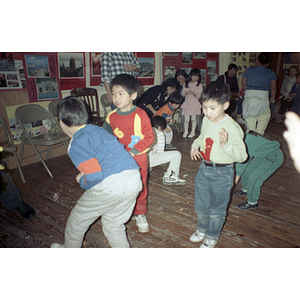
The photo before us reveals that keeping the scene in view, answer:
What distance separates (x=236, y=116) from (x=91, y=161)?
600 cm

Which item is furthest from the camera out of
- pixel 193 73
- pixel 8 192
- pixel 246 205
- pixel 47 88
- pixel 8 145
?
pixel 193 73

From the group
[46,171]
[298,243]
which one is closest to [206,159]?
[298,243]

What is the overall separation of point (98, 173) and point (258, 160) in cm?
162

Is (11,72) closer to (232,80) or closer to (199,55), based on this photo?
(199,55)

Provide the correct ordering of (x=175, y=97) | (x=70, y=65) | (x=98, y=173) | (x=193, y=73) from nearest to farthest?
(x=98, y=173)
(x=175, y=97)
(x=70, y=65)
(x=193, y=73)

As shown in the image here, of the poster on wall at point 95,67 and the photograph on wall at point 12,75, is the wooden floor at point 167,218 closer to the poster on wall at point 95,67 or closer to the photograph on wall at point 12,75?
the photograph on wall at point 12,75

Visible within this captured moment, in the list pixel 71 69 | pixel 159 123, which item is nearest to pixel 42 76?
pixel 71 69

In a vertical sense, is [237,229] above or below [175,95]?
below

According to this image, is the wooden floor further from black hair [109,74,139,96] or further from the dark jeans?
black hair [109,74,139,96]

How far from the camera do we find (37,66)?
3.48m

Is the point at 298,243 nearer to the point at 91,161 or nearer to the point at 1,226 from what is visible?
the point at 91,161

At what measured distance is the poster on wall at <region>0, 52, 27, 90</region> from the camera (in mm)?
3135

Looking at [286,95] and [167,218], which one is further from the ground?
[286,95]

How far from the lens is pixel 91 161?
1347 mm
